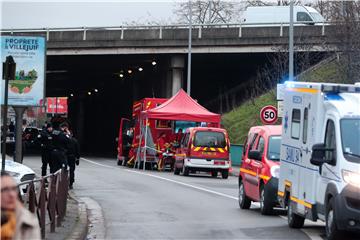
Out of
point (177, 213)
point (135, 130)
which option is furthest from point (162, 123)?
point (177, 213)

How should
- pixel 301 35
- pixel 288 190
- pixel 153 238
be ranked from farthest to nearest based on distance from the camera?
1. pixel 301 35
2. pixel 288 190
3. pixel 153 238

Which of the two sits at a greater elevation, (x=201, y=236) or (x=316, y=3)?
(x=316, y=3)

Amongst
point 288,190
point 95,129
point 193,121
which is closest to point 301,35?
point 193,121

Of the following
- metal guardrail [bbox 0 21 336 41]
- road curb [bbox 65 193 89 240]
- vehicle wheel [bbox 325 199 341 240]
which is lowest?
road curb [bbox 65 193 89 240]

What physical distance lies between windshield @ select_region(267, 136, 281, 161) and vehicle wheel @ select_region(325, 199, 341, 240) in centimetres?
448

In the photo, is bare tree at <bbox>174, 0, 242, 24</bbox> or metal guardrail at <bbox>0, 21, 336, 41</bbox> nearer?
metal guardrail at <bbox>0, 21, 336, 41</bbox>

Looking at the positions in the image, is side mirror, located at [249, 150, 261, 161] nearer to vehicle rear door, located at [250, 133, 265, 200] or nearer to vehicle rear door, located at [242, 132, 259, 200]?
vehicle rear door, located at [250, 133, 265, 200]

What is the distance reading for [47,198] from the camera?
457 inches

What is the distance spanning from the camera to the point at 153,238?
42.0 feet

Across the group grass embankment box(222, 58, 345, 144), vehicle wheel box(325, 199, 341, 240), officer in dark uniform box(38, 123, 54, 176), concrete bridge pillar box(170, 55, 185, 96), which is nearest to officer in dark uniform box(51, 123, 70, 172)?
officer in dark uniform box(38, 123, 54, 176)

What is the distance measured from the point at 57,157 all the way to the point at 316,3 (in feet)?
194

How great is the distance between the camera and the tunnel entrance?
52.7 metres

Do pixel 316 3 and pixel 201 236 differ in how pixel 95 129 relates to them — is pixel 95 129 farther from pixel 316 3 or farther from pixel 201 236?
pixel 201 236

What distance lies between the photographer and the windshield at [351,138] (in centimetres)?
1198
